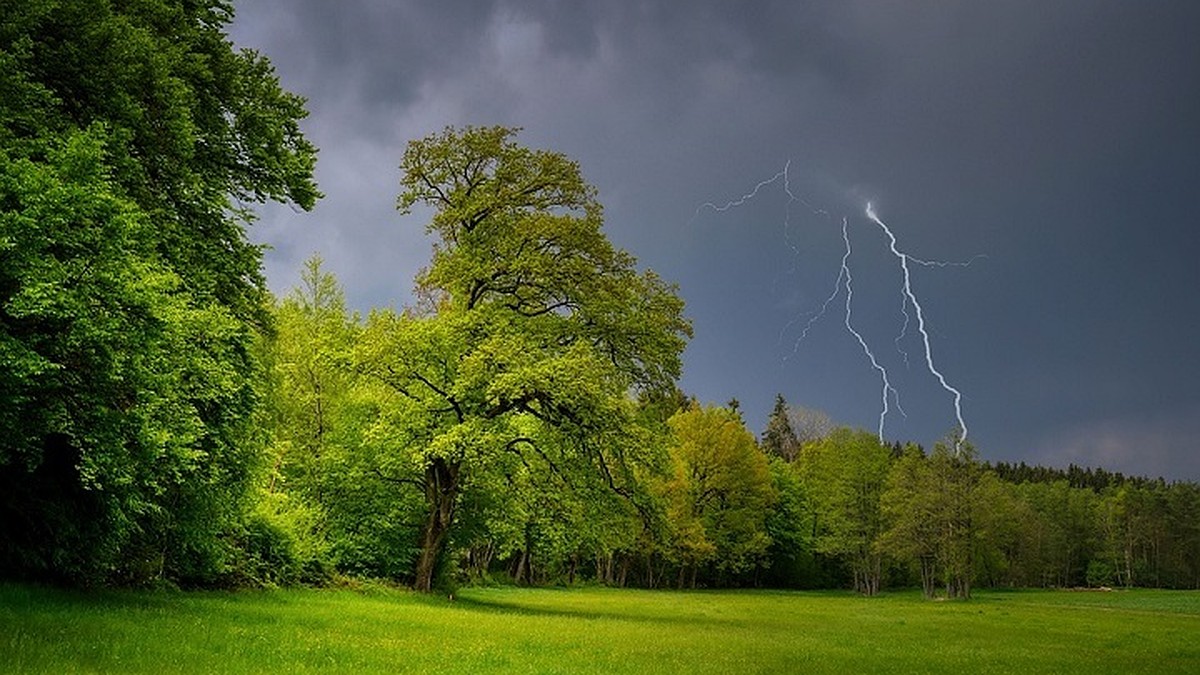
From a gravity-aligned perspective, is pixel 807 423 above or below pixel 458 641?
above

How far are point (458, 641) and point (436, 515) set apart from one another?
1833 cm

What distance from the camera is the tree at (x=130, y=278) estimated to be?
44.5ft

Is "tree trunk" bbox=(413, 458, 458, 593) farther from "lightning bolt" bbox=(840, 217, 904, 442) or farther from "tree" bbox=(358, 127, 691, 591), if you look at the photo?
"lightning bolt" bbox=(840, 217, 904, 442)

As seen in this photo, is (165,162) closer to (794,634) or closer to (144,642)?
(144,642)

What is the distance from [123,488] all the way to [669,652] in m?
12.6

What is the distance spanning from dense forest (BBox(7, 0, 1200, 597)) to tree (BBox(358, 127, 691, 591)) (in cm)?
11

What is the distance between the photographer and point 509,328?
35.0 meters

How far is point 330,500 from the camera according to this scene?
1441 inches

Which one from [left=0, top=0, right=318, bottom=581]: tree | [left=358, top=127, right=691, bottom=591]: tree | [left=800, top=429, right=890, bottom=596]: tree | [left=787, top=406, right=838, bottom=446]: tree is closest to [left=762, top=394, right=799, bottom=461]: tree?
[left=787, top=406, right=838, bottom=446]: tree

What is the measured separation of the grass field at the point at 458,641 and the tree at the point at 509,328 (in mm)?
6386

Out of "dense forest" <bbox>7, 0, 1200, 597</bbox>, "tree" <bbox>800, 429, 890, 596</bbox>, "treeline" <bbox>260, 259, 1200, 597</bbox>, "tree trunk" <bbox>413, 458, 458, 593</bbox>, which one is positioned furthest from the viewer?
"tree" <bbox>800, 429, 890, 596</bbox>

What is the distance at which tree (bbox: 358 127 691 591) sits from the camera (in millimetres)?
33500

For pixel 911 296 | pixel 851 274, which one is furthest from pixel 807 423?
pixel 911 296

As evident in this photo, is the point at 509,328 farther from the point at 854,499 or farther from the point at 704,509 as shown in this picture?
the point at 854,499
